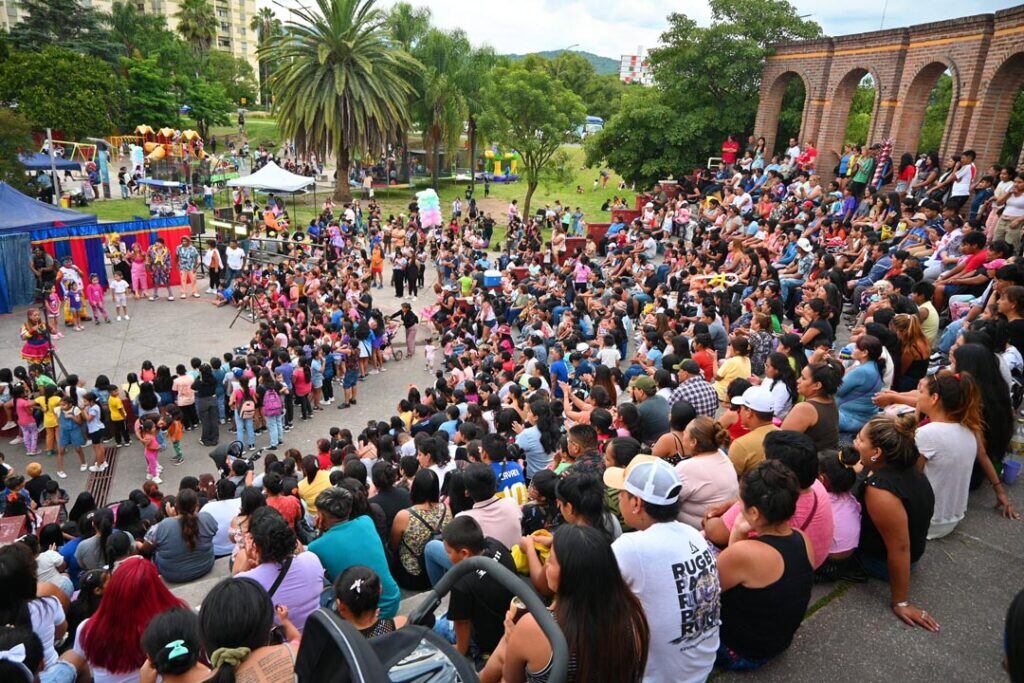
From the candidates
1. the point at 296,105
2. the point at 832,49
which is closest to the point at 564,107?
the point at 832,49

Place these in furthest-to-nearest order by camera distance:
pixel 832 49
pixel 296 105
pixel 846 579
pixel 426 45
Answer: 1. pixel 426 45
2. pixel 296 105
3. pixel 832 49
4. pixel 846 579

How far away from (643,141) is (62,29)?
155 ft

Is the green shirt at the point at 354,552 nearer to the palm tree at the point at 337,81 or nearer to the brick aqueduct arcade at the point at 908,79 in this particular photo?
the brick aqueduct arcade at the point at 908,79

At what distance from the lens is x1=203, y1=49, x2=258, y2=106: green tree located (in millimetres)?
69125

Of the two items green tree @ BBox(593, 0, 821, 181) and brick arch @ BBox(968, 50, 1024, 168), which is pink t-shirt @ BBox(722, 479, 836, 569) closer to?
brick arch @ BBox(968, 50, 1024, 168)

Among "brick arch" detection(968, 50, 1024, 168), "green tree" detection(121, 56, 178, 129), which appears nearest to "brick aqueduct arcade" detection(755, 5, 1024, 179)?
"brick arch" detection(968, 50, 1024, 168)

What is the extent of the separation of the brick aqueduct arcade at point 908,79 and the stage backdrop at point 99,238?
72.5 feet

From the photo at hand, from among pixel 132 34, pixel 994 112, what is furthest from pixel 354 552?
pixel 132 34

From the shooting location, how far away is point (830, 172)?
23062 mm

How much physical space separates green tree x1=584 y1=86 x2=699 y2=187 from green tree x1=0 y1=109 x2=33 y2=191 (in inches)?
911

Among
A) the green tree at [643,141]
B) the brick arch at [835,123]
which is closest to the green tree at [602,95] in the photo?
the green tree at [643,141]

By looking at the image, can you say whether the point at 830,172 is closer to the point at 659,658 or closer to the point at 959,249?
the point at 959,249

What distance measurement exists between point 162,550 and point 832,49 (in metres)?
25.1

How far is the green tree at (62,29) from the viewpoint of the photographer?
48.1 meters
